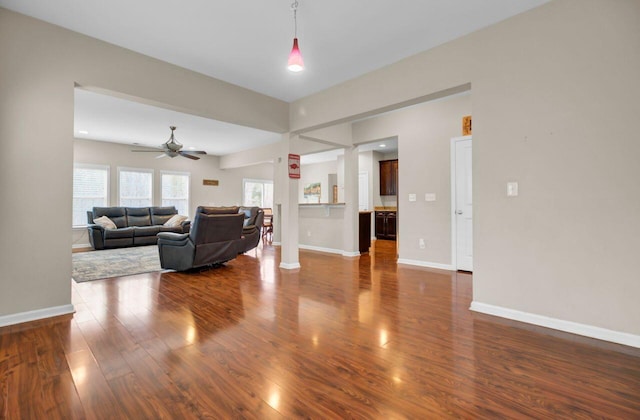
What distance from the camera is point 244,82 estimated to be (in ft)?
13.4

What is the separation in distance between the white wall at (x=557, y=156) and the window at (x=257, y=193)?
8.84m

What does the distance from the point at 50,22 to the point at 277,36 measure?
2.07 m

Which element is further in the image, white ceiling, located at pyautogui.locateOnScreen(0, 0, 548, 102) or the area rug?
the area rug

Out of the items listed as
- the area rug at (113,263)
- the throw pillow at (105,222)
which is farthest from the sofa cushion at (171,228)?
the throw pillow at (105,222)

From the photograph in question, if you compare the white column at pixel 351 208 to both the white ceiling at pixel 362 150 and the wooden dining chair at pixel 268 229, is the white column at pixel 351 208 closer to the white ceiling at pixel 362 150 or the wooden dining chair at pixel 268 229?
the white ceiling at pixel 362 150

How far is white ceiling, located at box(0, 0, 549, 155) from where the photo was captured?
2.55m

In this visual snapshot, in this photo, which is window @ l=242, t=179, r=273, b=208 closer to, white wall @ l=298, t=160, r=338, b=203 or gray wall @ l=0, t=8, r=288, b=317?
white wall @ l=298, t=160, r=338, b=203

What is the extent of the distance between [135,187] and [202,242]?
535 cm

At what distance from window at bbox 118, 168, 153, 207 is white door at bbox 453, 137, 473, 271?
8.19 meters

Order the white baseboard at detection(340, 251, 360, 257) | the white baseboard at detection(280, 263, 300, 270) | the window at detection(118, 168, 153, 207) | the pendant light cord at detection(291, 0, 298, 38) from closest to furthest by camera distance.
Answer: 1. the pendant light cord at detection(291, 0, 298, 38)
2. the white baseboard at detection(280, 263, 300, 270)
3. the white baseboard at detection(340, 251, 360, 257)
4. the window at detection(118, 168, 153, 207)

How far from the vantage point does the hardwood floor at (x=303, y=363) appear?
4.97ft

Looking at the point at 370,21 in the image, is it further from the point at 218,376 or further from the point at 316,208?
the point at 316,208

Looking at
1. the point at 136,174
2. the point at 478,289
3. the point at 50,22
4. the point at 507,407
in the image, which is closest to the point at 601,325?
the point at 478,289

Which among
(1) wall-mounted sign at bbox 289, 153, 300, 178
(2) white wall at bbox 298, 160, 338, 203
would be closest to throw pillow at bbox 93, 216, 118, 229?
(1) wall-mounted sign at bbox 289, 153, 300, 178
